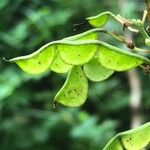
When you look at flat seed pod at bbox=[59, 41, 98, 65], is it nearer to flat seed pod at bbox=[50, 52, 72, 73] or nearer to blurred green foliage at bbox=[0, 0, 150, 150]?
flat seed pod at bbox=[50, 52, 72, 73]

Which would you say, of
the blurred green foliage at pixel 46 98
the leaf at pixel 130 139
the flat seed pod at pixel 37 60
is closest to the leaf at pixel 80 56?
the flat seed pod at pixel 37 60

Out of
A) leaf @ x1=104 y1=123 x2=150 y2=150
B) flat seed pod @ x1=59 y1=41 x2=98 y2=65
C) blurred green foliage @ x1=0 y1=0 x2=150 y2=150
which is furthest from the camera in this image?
blurred green foliage @ x1=0 y1=0 x2=150 y2=150

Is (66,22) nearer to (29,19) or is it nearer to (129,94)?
(29,19)

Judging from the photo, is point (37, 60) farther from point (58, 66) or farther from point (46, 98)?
point (46, 98)

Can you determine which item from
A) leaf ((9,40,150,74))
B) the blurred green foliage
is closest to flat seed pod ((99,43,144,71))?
leaf ((9,40,150,74))

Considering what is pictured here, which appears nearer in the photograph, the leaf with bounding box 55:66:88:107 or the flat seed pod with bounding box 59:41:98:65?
the flat seed pod with bounding box 59:41:98:65

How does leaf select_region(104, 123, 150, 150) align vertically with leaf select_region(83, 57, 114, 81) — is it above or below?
below

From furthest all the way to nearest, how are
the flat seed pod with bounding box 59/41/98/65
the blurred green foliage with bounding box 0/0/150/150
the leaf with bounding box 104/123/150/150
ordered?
the blurred green foliage with bounding box 0/0/150/150 → the leaf with bounding box 104/123/150/150 → the flat seed pod with bounding box 59/41/98/65

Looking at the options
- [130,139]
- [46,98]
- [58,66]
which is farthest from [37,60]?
[46,98]
